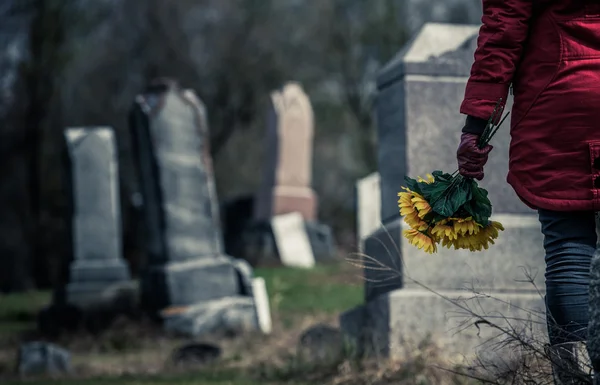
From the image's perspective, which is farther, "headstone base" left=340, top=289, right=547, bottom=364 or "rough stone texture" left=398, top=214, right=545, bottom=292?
"rough stone texture" left=398, top=214, right=545, bottom=292

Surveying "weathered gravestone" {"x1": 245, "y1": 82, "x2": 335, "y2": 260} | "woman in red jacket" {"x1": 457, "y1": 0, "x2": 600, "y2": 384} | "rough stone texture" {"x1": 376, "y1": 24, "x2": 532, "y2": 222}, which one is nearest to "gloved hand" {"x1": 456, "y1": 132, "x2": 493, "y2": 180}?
"woman in red jacket" {"x1": 457, "y1": 0, "x2": 600, "y2": 384}

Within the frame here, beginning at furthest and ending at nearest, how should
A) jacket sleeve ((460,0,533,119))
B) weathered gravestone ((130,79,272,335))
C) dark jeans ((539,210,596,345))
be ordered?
weathered gravestone ((130,79,272,335)) → jacket sleeve ((460,0,533,119)) → dark jeans ((539,210,596,345))

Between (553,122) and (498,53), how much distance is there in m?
0.28

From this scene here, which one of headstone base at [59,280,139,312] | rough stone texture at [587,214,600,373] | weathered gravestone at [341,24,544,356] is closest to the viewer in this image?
rough stone texture at [587,214,600,373]

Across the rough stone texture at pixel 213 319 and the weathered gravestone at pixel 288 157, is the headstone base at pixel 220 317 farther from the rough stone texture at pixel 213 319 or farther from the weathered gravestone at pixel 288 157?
the weathered gravestone at pixel 288 157

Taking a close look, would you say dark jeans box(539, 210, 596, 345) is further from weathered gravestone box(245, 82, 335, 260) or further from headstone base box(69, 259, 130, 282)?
weathered gravestone box(245, 82, 335, 260)

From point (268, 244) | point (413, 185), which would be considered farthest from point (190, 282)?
point (268, 244)

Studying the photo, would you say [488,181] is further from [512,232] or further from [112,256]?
[112,256]

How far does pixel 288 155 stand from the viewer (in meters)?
19.4

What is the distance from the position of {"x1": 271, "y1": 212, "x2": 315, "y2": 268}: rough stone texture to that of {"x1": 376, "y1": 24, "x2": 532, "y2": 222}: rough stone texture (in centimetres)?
1158

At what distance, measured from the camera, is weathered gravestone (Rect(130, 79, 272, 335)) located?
9234 mm

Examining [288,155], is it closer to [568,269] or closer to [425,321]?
[425,321]

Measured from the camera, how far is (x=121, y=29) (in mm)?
26031

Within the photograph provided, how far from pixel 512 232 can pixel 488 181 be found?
322 mm
